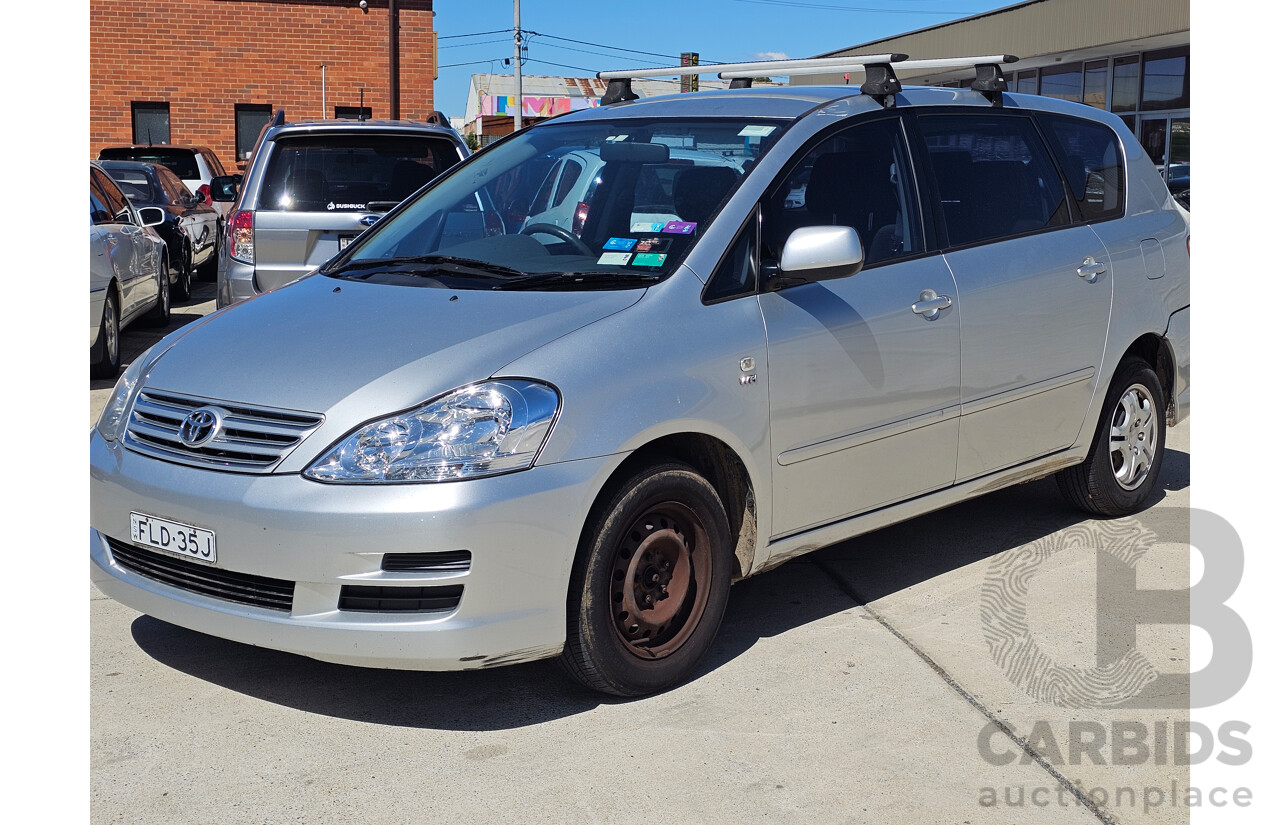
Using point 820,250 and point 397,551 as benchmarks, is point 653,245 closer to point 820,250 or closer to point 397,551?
point 820,250

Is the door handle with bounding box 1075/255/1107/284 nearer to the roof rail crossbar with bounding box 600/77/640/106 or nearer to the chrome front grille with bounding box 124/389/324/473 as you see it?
the roof rail crossbar with bounding box 600/77/640/106

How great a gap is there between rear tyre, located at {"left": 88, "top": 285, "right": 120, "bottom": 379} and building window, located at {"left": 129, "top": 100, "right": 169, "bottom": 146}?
61.5 ft

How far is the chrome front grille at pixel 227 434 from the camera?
3.55 metres

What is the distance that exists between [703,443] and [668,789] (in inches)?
44.4

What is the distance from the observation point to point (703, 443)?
13.4ft

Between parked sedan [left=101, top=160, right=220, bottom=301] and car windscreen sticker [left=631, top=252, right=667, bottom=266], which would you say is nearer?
car windscreen sticker [left=631, top=252, right=667, bottom=266]

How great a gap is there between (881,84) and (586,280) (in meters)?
1.50

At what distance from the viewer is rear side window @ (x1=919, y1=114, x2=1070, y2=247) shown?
4980 millimetres

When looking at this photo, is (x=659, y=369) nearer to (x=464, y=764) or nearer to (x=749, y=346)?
(x=749, y=346)

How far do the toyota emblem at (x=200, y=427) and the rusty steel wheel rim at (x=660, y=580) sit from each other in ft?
3.94

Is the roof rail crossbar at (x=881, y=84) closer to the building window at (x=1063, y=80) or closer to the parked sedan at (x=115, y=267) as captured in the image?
the parked sedan at (x=115, y=267)

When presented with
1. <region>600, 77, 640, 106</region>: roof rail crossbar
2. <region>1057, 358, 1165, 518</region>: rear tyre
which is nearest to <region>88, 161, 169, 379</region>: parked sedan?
<region>600, 77, 640, 106</region>: roof rail crossbar

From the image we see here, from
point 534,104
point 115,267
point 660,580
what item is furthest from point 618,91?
point 534,104

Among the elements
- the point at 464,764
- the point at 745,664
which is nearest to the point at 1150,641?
the point at 745,664
